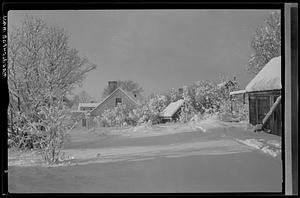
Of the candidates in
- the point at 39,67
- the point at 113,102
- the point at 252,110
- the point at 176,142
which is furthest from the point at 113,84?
the point at 252,110

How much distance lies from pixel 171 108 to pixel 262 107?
83 centimetres

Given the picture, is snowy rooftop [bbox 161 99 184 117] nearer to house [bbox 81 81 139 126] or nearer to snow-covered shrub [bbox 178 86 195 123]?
snow-covered shrub [bbox 178 86 195 123]

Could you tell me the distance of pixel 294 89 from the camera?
2.94 metres

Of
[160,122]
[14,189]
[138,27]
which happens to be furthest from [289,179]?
[14,189]

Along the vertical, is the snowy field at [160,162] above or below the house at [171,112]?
below

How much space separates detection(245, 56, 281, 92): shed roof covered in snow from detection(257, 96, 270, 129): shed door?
0.32 ft

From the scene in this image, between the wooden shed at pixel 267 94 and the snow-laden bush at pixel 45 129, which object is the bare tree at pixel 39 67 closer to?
the snow-laden bush at pixel 45 129

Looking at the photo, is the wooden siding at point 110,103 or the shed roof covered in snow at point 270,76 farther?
the wooden siding at point 110,103

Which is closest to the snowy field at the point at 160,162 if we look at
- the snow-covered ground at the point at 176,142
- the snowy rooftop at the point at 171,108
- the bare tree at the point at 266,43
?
the snow-covered ground at the point at 176,142

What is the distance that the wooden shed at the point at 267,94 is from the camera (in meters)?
2.99

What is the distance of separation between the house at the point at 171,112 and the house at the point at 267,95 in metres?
0.60
